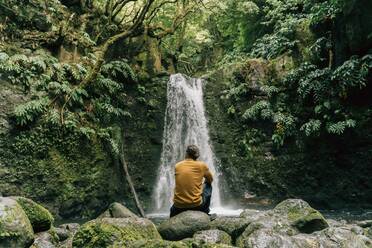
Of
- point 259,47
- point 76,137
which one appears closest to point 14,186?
point 76,137

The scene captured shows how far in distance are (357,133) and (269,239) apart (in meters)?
7.86

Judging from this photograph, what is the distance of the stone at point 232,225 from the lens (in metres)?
5.25

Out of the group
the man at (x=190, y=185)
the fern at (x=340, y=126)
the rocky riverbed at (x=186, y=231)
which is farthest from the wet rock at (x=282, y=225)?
the fern at (x=340, y=126)

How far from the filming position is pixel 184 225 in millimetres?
5426

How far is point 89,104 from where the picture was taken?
458 inches

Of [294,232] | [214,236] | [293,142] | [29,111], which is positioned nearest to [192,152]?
[214,236]

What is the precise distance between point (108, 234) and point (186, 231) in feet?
4.34

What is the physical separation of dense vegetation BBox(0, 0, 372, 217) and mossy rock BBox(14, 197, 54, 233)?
4381mm

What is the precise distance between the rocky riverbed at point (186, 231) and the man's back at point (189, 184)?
28cm

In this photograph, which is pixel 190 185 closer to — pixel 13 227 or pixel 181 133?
pixel 13 227

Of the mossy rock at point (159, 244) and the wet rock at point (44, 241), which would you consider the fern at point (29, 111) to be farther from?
the mossy rock at point (159, 244)

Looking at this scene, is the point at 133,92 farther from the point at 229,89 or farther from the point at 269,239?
the point at 269,239

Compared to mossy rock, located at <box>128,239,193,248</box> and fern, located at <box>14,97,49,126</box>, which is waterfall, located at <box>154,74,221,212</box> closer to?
fern, located at <box>14,97,49,126</box>

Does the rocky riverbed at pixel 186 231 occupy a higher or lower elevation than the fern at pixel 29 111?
lower
